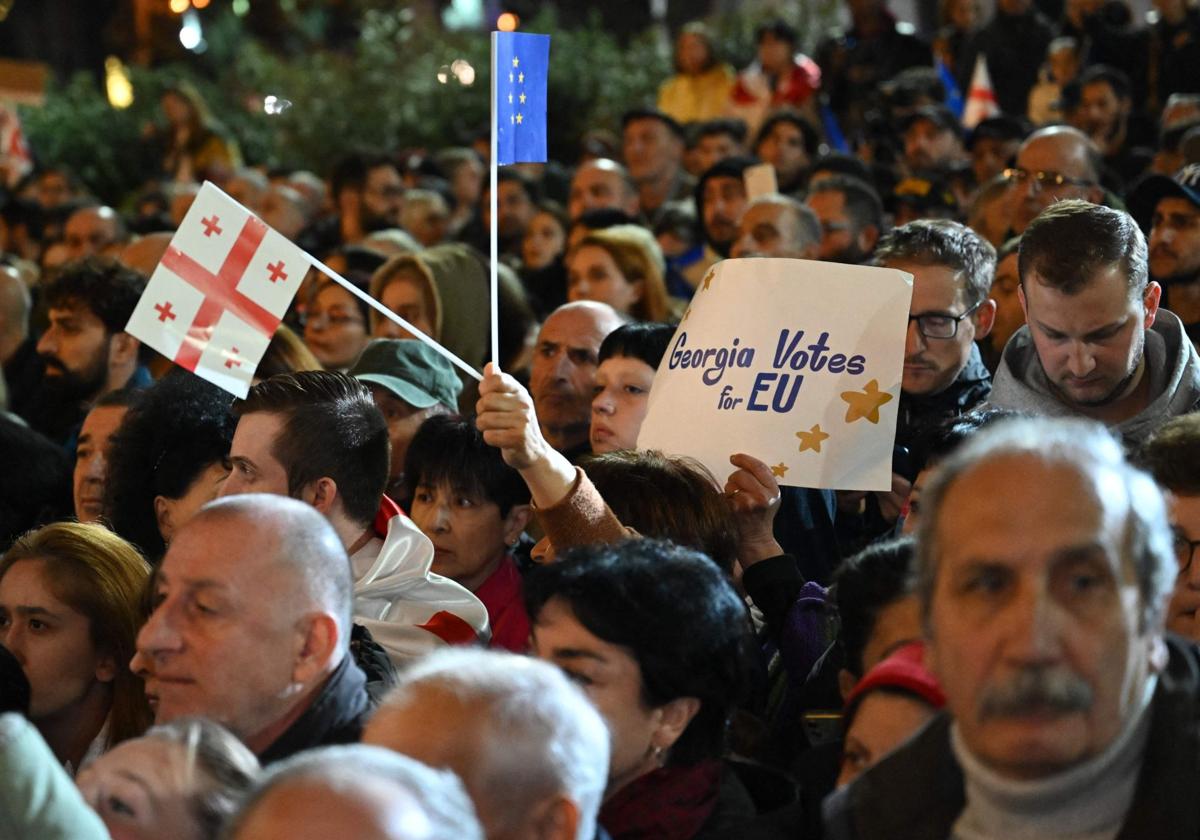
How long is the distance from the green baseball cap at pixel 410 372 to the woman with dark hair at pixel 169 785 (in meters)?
2.86

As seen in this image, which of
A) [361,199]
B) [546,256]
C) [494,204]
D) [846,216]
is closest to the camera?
[494,204]

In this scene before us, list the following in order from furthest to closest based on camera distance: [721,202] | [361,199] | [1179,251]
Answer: [361,199], [721,202], [1179,251]

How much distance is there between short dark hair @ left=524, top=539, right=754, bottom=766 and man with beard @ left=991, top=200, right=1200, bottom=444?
4.82 feet

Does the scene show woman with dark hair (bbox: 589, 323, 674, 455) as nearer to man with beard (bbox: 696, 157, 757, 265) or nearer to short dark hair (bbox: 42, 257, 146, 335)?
short dark hair (bbox: 42, 257, 146, 335)

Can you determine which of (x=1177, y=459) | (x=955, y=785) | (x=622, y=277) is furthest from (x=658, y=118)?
(x=955, y=785)

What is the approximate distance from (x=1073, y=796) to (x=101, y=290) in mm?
5260

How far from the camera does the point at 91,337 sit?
6809 millimetres

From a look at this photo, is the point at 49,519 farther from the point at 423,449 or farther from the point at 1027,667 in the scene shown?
the point at 1027,667

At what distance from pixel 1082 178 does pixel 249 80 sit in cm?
1295

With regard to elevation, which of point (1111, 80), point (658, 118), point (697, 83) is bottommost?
point (697, 83)

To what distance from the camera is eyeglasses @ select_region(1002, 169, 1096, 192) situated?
265 inches

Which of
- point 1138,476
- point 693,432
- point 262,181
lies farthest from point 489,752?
point 262,181

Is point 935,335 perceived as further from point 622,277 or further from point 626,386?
point 622,277

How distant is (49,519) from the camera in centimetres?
589
